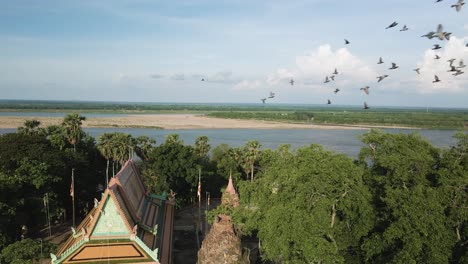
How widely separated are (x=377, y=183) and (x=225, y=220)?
27.3ft

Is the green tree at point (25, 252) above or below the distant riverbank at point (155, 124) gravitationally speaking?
below

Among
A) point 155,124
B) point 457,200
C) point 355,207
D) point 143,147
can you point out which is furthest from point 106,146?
point 155,124

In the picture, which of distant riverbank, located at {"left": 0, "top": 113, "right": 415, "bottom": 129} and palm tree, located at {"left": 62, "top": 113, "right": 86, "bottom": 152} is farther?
distant riverbank, located at {"left": 0, "top": 113, "right": 415, "bottom": 129}

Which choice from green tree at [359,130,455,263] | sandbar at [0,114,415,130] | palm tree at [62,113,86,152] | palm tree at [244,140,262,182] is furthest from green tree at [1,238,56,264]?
sandbar at [0,114,415,130]

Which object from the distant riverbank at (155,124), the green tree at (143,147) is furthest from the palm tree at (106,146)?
the distant riverbank at (155,124)

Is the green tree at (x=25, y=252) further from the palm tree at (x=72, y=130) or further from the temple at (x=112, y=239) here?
the palm tree at (x=72, y=130)

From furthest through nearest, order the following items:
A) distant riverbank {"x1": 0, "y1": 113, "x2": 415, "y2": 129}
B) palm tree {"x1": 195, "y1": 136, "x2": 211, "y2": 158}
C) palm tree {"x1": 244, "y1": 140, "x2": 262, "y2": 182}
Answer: distant riverbank {"x1": 0, "y1": 113, "x2": 415, "y2": 129} → palm tree {"x1": 195, "y1": 136, "x2": 211, "y2": 158} → palm tree {"x1": 244, "y1": 140, "x2": 262, "y2": 182}

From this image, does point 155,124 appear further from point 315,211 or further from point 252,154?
point 315,211

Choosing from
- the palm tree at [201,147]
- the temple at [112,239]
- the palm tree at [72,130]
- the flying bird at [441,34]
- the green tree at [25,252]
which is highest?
the flying bird at [441,34]

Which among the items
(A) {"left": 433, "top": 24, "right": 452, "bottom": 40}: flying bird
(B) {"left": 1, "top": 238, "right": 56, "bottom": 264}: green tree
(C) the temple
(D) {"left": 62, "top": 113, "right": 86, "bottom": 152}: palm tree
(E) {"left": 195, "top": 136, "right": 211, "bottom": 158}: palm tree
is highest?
(A) {"left": 433, "top": 24, "right": 452, "bottom": 40}: flying bird

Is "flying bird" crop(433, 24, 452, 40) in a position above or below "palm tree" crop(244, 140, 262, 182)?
above

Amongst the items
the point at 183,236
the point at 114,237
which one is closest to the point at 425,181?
the point at 114,237

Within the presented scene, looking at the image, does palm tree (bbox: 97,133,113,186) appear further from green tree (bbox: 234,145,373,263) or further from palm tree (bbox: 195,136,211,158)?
green tree (bbox: 234,145,373,263)

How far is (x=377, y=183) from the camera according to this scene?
2166 centimetres
